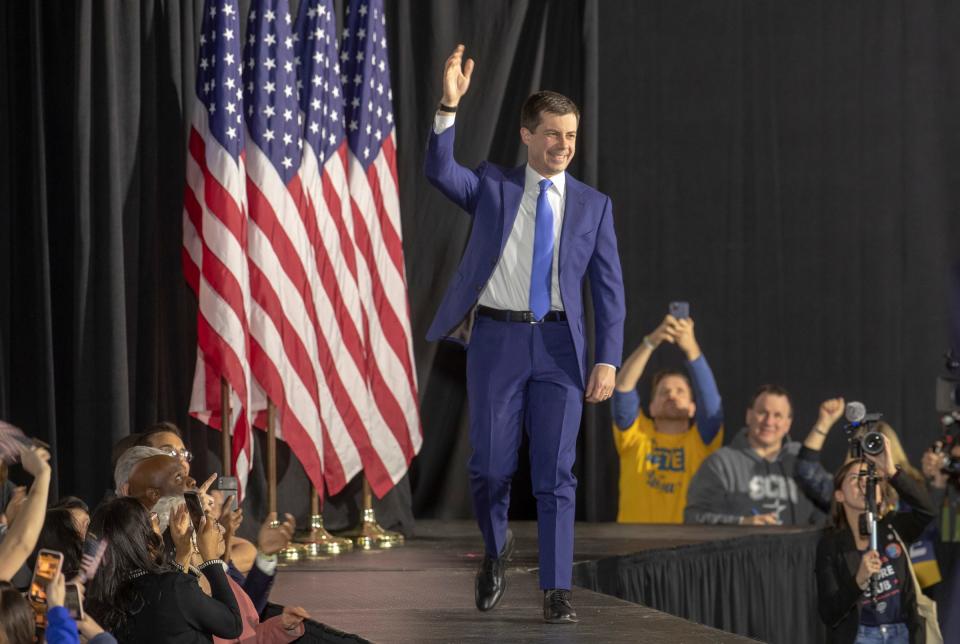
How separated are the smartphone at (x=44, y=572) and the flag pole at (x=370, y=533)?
398 cm

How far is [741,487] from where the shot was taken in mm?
→ 7051

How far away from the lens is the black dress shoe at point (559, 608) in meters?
4.12

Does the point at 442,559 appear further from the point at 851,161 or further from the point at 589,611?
the point at 851,161

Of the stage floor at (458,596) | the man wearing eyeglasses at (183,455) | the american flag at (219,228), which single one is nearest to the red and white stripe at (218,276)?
the american flag at (219,228)

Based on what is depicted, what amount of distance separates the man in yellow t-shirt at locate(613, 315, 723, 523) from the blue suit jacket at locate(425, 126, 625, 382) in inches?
121

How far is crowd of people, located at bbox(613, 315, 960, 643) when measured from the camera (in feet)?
18.8

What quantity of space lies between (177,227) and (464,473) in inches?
92.5

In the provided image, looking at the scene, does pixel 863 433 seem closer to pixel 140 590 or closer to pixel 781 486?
pixel 781 486

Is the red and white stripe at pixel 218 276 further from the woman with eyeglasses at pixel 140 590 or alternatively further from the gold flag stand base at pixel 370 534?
the woman with eyeglasses at pixel 140 590

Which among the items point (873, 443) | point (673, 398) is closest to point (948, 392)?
point (873, 443)

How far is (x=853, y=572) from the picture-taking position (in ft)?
18.6

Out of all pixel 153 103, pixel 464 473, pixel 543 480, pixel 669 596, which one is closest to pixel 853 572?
pixel 669 596

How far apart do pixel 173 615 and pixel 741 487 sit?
419 centimetres

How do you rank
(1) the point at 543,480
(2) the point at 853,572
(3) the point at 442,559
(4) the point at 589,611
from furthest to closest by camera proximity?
(3) the point at 442,559, (2) the point at 853,572, (4) the point at 589,611, (1) the point at 543,480
